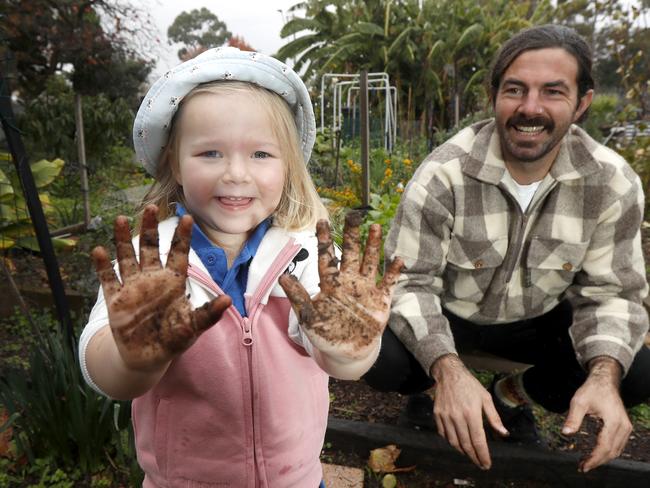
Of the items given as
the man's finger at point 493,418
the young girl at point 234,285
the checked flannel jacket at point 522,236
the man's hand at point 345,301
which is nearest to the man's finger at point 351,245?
the man's hand at point 345,301

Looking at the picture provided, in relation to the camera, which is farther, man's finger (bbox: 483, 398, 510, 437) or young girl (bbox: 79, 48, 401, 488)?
man's finger (bbox: 483, 398, 510, 437)

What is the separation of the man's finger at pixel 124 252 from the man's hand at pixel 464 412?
1044 mm

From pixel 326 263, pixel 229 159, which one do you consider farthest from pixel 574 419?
pixel 229 159

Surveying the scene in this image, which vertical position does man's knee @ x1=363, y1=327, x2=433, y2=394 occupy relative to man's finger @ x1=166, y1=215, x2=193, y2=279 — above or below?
below

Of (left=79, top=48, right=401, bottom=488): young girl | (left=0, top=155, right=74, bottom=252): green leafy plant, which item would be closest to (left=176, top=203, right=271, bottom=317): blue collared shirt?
(left=79, top=48, right=401, bottom=488): young girl

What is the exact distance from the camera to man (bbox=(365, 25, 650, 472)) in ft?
5.75

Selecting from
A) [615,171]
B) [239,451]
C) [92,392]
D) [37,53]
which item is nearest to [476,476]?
[239,451]

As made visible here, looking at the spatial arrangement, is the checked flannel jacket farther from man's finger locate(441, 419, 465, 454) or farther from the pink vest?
the pink vest

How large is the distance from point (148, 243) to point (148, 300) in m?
0.09

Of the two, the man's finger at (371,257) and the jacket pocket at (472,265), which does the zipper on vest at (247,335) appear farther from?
the jacket pocket at (472,265)

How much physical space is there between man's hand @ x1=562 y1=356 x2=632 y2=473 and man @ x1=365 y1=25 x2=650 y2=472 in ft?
0.54

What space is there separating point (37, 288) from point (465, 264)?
2.51m

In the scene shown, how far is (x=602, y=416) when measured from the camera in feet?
4.75

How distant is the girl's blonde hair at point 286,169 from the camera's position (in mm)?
1088
